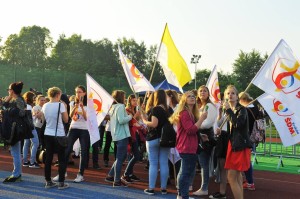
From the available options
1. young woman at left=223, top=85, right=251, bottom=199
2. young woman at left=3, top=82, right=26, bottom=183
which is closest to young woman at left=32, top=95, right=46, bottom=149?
young woman at left=3, top=82, right=26, bottom=183

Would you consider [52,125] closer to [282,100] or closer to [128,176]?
[128,176]

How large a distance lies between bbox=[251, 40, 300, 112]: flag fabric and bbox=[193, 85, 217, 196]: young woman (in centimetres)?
88

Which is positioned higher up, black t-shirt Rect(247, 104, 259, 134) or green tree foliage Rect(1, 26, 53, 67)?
green tree foliage Rect(1, 26, 53, 67)

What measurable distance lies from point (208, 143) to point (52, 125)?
2847mm

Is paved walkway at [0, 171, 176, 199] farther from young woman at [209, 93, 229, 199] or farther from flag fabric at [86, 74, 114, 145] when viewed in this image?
flag fabric at [86, 74, 114, 145]

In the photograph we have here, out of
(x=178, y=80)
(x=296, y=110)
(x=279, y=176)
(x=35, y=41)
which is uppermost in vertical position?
(x=35, y=41)

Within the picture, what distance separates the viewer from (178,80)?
848 cm

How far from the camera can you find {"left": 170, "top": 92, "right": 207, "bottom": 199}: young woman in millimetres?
6086

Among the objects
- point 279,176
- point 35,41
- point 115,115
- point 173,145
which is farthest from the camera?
point 35,41

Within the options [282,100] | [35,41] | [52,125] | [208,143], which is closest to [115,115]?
[52,125]

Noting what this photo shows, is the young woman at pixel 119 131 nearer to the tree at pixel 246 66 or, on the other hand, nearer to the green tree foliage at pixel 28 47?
the tree at pixel 246 66

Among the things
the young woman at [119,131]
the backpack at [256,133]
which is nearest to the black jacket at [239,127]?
the young woman at [119,131]

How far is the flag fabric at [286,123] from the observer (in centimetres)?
659

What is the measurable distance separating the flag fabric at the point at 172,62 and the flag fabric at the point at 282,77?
2.06 meters
